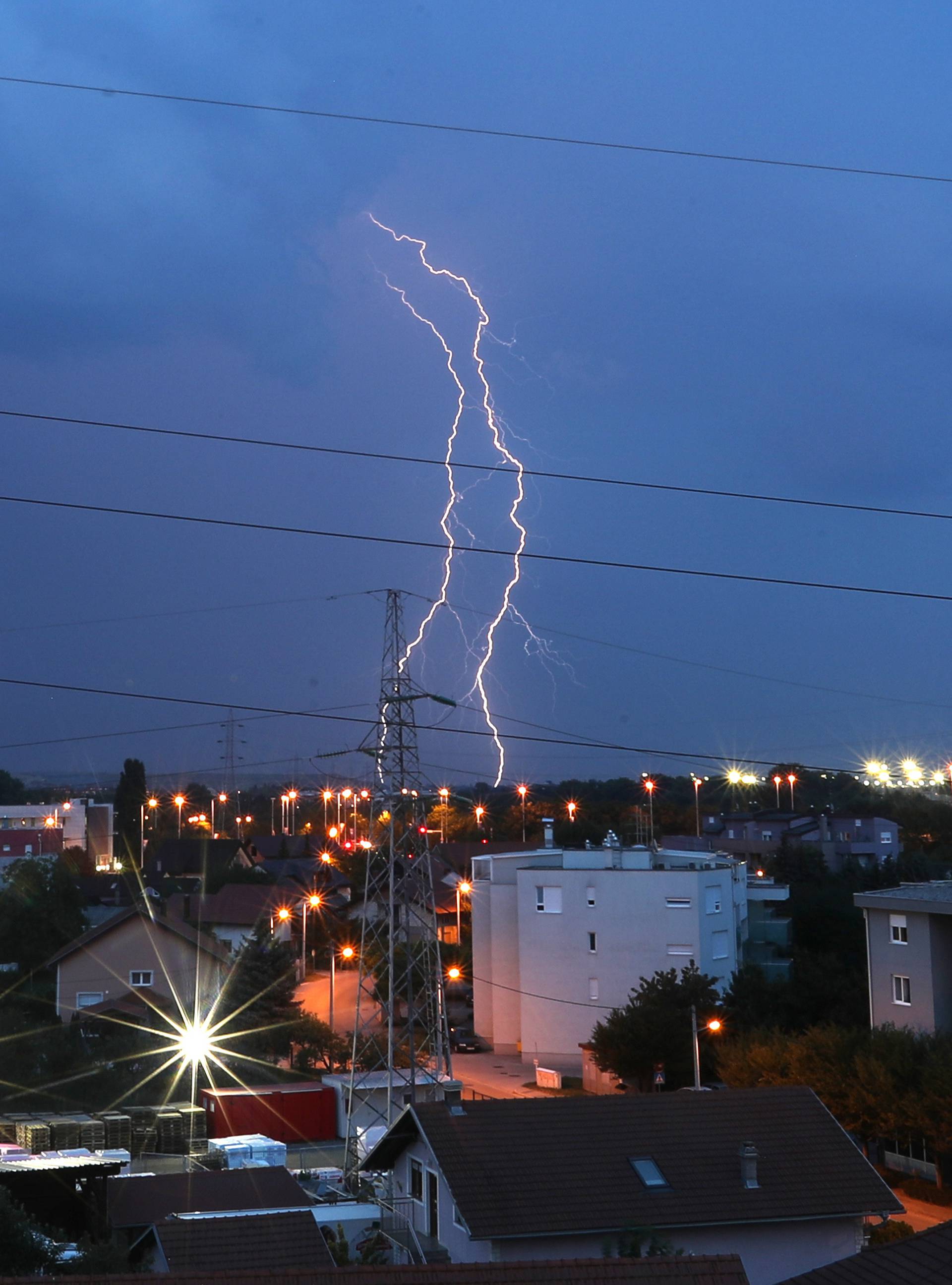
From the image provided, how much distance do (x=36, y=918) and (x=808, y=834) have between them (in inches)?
1495

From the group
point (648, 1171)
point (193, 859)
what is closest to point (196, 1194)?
point (648, 1171)

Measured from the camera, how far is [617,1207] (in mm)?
12648

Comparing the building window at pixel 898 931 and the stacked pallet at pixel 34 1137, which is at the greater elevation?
the building window at pixel 898 931

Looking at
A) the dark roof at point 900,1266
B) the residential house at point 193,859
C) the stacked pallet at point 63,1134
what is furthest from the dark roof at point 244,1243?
the residential house at point 193,859

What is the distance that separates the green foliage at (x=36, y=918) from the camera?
37.1 m

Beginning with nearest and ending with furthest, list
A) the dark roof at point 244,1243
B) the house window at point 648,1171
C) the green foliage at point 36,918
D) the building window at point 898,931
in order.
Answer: the dark roof at point 244,1243 < the house window at point 648,1171 < the building window at point 898,931 < the green foliage at point 36,918

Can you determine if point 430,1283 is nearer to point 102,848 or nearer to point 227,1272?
point 227,1272

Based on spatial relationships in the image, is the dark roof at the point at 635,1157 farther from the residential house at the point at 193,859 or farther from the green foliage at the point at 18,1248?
the residential house at the point at 193,859

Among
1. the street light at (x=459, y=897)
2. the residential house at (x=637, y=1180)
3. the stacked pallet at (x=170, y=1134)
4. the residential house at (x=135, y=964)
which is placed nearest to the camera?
the residential house at (x=637, y=1180)

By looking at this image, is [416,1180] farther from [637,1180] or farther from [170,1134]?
[170,1134]

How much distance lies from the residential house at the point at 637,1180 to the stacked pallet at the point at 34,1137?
18.4 ft

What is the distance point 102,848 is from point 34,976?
47.5 meters

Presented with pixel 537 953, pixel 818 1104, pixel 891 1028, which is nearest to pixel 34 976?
pixel 537 953

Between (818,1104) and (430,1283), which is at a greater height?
(430,1283)
